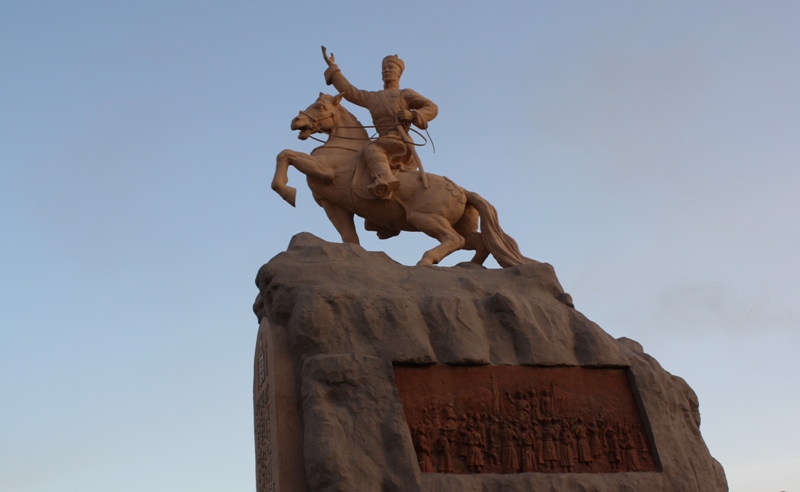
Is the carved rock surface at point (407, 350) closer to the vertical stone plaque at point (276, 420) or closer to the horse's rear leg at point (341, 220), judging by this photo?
the vertical stone plaque at point (276, 420)

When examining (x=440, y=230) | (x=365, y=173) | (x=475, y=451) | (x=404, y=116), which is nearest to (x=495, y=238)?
(x=440, y=230)

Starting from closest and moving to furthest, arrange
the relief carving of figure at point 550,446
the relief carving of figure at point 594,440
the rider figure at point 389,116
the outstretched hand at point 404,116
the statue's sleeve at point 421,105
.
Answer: the relief carving of figure at point 550,446 → the relief carving of figure at point 594,440 → the rider figure at point 389,116 → the outstretched hand at point 404,116 → the statue's sleeve at point 421,105

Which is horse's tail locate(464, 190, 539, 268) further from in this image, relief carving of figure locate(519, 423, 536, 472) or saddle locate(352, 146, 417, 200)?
relief carving of figure locate(519, 423, 536, 472)

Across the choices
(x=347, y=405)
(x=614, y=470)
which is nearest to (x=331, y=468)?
(x=347, y=405)

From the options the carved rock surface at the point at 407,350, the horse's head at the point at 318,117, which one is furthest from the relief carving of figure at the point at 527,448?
the horse's head at the point at 318,117

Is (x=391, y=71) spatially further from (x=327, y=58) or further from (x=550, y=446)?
(x=550, y=446)

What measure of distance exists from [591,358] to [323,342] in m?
2.44

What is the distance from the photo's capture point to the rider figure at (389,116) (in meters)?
10.0

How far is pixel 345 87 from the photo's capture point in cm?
1077

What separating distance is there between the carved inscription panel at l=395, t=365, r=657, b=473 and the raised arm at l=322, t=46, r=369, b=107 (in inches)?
146

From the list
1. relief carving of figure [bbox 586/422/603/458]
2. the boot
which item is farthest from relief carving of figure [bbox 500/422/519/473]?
the boot

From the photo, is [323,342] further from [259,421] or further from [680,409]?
[680,409]

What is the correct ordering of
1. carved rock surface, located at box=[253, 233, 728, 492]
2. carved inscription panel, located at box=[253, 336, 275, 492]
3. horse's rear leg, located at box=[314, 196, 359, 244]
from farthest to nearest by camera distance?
1. horse's rear leg, located at box=[314, 196, 359, 244]
2. carved inscription panel, located at box=[253, 336, 275, 492]
3. carved rock surface, located at box=[253, 233, 728, 492]

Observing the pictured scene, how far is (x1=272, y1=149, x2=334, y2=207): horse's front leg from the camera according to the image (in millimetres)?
9773
